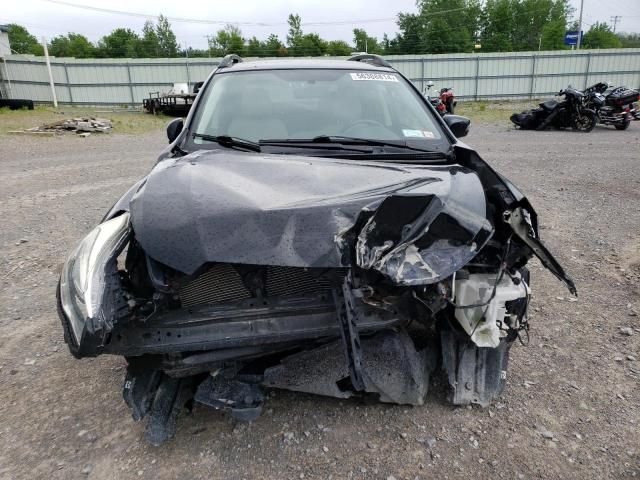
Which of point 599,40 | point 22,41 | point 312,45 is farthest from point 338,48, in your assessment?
point 22,41

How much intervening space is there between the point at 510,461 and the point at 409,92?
2.53 m

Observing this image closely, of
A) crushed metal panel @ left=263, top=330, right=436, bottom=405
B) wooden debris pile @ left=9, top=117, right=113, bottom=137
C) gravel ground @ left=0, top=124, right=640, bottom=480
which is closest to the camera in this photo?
gravel ground @ left=0, top=124, right=640, bottom=480

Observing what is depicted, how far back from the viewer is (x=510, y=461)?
6.91 feet

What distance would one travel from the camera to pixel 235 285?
2.17 metres

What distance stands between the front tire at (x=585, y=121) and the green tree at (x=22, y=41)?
7736 cm

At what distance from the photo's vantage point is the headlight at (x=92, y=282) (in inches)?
70.5

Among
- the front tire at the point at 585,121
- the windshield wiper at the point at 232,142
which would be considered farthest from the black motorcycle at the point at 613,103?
the windshield wiper at the point at 232,142

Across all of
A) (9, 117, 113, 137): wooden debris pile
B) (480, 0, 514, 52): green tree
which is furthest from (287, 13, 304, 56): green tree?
(9, 117, 113, 137): wooden debris pile

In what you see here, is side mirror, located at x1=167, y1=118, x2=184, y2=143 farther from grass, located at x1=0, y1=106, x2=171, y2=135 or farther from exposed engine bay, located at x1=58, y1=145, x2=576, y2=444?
grass, located at x1=0, y1=106, x2=171, y2=135

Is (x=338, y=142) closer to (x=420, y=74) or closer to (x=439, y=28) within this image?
(x=420, y=74)

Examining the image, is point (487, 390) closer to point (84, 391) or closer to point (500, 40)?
point (84, 391)

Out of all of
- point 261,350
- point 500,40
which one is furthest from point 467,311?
point 500,40

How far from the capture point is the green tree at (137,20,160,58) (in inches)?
2514

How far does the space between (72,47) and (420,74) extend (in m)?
61.8
